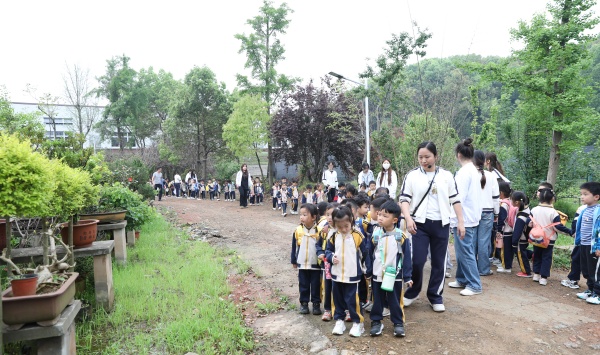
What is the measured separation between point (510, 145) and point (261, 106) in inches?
505

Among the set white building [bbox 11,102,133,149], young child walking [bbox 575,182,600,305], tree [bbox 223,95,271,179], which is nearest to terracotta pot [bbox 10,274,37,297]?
young child walking [bbox 575,182,600,305]

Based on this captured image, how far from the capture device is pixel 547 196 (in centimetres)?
543

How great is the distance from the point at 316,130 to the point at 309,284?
15364 mm

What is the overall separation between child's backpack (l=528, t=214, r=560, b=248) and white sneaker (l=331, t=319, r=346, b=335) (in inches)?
125

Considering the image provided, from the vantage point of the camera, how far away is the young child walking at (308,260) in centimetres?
436

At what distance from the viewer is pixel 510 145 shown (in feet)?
39.6

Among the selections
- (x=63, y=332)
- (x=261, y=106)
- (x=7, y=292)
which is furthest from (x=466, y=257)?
(x=261, y=106)

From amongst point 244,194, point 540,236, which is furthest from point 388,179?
point 244,194

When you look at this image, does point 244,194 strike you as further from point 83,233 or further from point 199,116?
point 199,116

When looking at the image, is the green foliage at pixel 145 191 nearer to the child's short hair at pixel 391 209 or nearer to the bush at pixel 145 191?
the bush at pixel 145 191

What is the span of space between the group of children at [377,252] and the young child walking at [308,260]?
1 cm

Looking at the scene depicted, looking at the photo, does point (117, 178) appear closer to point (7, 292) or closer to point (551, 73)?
point (7, 292)

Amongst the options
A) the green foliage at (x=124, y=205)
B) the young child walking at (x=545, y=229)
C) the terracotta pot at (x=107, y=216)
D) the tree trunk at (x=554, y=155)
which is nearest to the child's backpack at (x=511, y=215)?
the young child walking at (x=545, y=229)

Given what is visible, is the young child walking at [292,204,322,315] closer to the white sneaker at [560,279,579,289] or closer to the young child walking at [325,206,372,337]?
the young child walking at [325,206,372,337]
